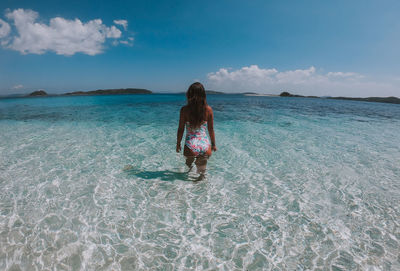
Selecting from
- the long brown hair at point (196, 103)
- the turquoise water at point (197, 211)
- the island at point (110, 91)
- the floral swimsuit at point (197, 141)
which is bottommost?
the turquoise water at point (197, 211)

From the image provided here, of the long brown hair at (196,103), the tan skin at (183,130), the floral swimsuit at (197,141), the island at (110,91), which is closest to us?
the long brown hair at (196,103)

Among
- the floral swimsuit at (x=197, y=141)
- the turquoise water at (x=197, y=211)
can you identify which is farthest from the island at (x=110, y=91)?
the floral swimsuit at (x=197, y=141)

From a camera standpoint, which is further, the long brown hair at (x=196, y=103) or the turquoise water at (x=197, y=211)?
the long brown hair at (x=196, y=103)

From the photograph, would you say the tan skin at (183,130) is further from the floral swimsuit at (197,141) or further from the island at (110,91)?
the island at (110,91)

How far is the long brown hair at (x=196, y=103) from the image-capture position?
407 cm

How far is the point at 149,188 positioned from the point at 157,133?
692 cm

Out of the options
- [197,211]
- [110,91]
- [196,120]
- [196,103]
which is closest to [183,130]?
[196,120]

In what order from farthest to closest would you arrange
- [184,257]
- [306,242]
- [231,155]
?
[231,155], [306,242], [184,257]

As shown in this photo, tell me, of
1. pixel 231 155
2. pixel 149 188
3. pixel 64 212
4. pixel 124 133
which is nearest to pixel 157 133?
pixel 124 133

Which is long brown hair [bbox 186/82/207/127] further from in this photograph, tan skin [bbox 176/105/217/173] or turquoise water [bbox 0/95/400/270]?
turquoise water [bbox 0/95/400/270]

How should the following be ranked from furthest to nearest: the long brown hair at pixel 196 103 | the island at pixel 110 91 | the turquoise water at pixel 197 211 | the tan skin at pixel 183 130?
the island at pixel 110 91 < the tan skin at pixel 183 130 < the long brown hair at pixel 196 103 < the turquoise water at pixel 197 211

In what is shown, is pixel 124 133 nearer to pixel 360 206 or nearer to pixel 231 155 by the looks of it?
pixel 231 155

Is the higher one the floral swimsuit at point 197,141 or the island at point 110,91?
the island at point 110,91

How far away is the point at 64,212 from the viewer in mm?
4230
